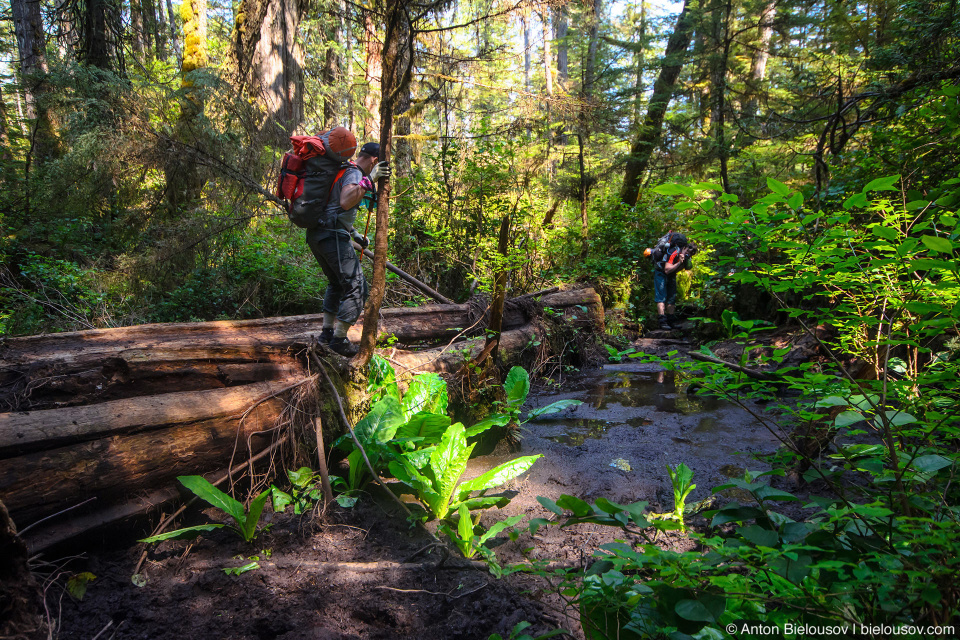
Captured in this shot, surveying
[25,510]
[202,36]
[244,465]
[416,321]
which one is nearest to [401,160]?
[202,36]

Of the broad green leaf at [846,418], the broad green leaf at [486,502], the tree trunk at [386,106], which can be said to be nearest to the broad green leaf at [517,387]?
the broad green leaf at [486,502]

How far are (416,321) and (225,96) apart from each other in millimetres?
4656

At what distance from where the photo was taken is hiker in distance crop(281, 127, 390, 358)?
159 inches

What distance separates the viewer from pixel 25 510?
91.0 inches

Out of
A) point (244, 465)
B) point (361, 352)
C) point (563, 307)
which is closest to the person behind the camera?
point (244, 465)

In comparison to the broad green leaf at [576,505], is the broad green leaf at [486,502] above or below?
below

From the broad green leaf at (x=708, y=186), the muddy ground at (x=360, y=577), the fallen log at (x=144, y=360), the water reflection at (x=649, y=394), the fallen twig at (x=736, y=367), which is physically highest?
the broad green leaf at (x=708, y=186)

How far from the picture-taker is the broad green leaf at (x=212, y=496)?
2699 millimetres

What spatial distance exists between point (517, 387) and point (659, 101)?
981 cm

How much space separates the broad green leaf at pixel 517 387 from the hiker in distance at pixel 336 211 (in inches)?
64.7

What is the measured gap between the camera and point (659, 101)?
11.2 m

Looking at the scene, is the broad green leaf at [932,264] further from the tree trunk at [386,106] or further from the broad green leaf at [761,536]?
the tree trunk at [386,106]

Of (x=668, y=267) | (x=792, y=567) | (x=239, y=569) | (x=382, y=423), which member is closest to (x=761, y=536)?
(x=792, y=567)

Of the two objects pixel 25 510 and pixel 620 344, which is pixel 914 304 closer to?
pixel 25 510
